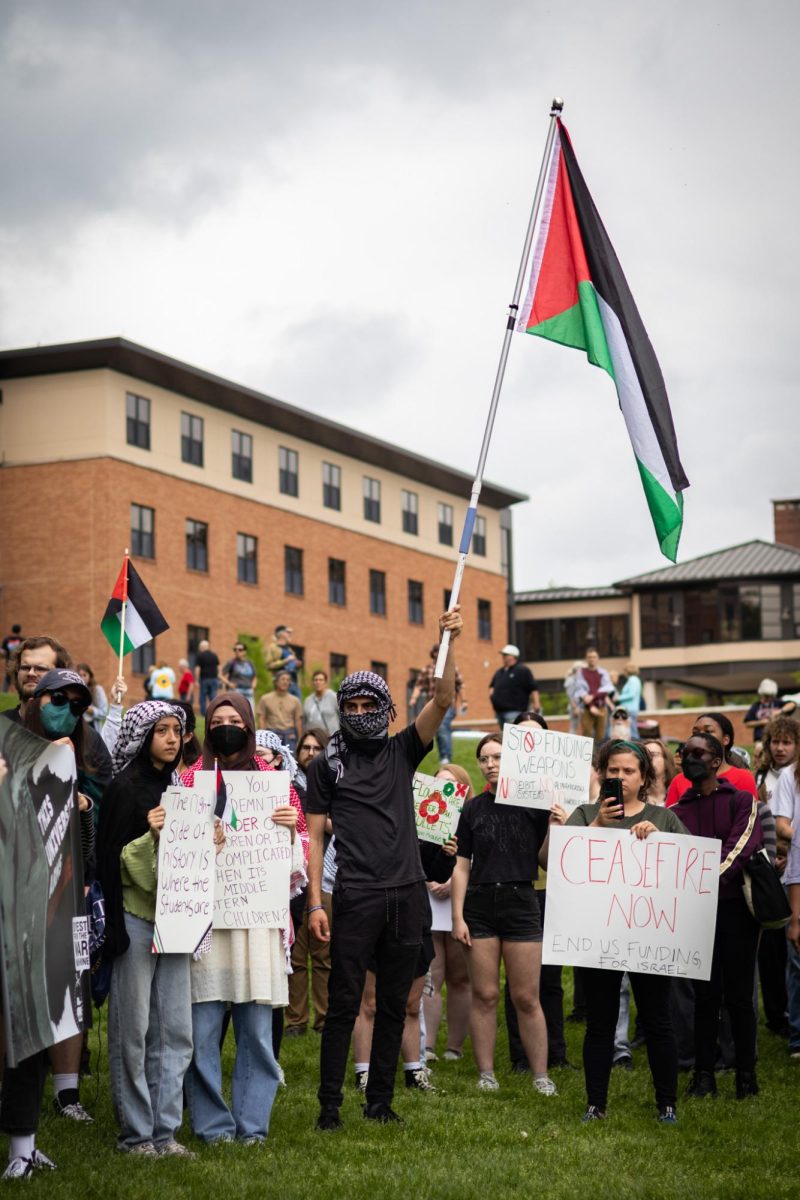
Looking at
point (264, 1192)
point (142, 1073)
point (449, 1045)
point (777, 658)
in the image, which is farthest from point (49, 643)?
point (777, 658)

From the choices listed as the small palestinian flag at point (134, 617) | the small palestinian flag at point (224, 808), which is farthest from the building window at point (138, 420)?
the small palestinian flag at point (224, 808)

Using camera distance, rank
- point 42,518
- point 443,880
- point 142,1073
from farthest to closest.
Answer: point 42,518 → point 443,880 → point 142,1073

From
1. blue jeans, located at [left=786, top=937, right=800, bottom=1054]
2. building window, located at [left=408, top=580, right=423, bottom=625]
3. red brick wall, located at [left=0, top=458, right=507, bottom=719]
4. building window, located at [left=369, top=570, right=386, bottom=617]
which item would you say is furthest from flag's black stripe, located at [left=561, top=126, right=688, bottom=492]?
building window, located at [left=408, top=580, right=423, bottom=625]

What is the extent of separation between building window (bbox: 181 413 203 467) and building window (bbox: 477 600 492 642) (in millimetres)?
19936

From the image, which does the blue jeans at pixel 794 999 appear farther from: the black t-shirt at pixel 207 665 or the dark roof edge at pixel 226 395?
the dark roof edge at pixel 226 395

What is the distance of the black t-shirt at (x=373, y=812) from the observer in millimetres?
8625

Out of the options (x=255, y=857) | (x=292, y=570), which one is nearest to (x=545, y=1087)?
(x=255, y=857)

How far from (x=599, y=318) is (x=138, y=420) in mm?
45515

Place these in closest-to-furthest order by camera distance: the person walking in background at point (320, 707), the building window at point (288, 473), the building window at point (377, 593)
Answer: the person walking in background at point (320, 707) < the building window at point (288, 473) < the building window at point (377, 593)

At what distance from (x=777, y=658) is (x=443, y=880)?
68565 millimetres

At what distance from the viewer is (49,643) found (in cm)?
897

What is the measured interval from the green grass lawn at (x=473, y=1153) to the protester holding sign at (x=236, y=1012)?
0.21 metres

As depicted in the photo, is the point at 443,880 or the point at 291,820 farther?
the point at 443,880

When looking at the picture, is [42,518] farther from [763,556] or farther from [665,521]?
[665,521]
